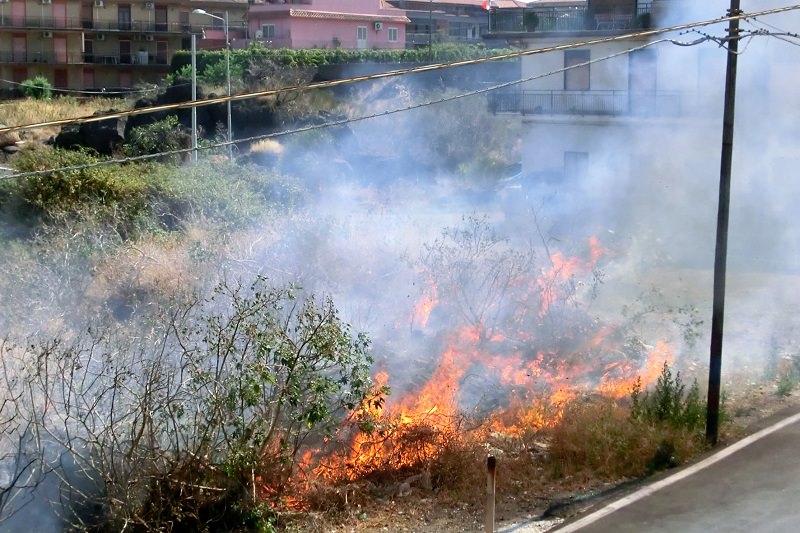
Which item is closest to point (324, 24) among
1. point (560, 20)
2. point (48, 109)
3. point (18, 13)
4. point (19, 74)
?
point (18, 13)

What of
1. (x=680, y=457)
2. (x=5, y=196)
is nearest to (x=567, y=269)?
(x=680, y=457)

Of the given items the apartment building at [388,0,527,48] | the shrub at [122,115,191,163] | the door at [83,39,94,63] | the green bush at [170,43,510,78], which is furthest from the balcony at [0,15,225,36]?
the shrub at [122,115,191,163]

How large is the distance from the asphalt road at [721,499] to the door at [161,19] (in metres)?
48.0

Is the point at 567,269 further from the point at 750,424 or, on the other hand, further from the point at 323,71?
the point at 323,71

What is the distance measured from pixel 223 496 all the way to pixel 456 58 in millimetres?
37245

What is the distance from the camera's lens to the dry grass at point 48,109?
35.7 meters

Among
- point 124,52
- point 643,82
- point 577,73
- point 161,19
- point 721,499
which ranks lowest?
point 721,499

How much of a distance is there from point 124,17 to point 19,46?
5728 mm

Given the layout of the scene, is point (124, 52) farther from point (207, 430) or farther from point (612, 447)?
point (207, 430)

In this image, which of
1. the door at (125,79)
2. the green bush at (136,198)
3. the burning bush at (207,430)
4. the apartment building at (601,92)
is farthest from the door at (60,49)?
the burning bush at (207,430)

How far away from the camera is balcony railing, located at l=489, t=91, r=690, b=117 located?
20.5m

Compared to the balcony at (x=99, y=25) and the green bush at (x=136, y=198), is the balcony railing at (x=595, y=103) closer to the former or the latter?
the green bush at (x=136, y=198)

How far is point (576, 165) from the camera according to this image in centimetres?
2220

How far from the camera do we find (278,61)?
137ft
